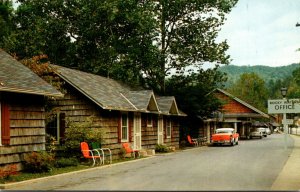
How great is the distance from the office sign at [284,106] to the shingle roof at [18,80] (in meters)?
14.0

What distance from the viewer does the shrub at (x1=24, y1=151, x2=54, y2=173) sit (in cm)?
1742

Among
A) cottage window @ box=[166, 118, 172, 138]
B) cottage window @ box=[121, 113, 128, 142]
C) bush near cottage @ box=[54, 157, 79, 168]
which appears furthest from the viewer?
cottage window @ box=[166, 118, 172, 138]

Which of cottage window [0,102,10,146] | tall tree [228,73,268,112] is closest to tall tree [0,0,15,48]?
cottage window [0,102,10,146]

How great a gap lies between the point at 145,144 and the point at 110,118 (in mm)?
5716

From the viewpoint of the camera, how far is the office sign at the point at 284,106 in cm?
2706

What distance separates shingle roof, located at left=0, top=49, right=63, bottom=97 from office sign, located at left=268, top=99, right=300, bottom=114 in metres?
14.0

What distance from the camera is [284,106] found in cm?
2739

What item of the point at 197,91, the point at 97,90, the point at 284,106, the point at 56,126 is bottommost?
the point at 56,126

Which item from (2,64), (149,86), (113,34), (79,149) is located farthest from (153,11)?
(2,64)

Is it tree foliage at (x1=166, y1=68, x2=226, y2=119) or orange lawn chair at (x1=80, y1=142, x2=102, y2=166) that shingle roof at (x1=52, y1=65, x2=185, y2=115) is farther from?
tree foliage at (x1=166, y1=68, x2=226, y2=119)

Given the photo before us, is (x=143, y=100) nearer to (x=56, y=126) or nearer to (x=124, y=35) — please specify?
(x=56, y=126)

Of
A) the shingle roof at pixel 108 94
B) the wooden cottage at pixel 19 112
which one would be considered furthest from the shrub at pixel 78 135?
the wooden cottage at pixel 19 112

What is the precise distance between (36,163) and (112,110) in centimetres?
893

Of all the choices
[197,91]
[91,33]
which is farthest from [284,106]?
[91,33]
